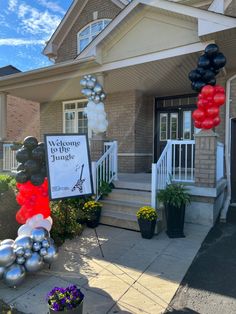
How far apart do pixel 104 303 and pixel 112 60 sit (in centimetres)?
531

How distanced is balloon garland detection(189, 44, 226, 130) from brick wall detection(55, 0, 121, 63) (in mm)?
5911

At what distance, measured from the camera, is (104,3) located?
32.8ft

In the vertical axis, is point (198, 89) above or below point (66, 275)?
above

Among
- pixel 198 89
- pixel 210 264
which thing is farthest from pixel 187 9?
pixel 210 264

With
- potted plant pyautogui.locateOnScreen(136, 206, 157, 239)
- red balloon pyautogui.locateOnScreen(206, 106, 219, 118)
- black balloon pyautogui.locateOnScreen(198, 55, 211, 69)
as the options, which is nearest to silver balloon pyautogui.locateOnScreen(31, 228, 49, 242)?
potted plant pyautogui.locateOnScreen(136, 206, 157, 239)

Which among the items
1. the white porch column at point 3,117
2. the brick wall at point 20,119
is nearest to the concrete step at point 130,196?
the white porch column at point 3,117

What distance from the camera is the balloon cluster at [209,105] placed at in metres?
5.02

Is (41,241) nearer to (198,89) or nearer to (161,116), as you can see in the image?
(198,89)

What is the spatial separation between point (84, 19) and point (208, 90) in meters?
7.39

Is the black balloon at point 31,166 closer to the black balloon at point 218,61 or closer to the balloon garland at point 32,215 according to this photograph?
the balloon garland at point 32,215

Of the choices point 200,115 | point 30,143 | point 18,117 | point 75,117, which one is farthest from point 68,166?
point 18,117

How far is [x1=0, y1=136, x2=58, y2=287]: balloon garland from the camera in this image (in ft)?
10.9

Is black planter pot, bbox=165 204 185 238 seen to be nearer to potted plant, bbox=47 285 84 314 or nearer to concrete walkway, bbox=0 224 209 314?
concrete walkway, bbox=0 224 209 314

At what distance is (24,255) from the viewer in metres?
3.31
